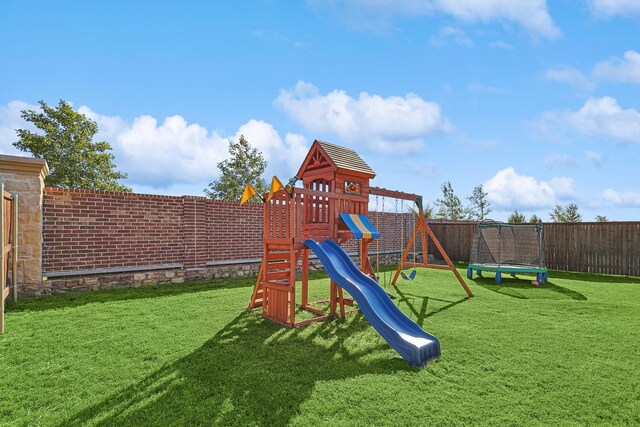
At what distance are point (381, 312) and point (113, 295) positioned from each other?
231 inches

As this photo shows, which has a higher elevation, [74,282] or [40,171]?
[40,171]

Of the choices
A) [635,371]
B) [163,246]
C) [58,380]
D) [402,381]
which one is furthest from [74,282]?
[635,371]

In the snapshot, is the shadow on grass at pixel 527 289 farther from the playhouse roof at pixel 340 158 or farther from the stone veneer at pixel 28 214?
the stone veneer at pixel 28 214

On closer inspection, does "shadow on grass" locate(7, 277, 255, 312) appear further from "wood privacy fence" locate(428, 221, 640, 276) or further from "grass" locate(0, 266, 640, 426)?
"wood privacy fence" locate(428, 221, 640, 276)

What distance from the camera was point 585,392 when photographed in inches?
125

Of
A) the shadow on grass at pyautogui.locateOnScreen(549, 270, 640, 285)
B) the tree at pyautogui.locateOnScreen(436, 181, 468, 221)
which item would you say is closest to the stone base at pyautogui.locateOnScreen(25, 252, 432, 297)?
the shadow on grass at pyautogui.locateOnScreen(549, 270, 640, 285)

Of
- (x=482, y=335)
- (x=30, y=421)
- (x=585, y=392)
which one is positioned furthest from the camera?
(x=482, y=335)

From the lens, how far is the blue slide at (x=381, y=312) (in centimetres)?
387

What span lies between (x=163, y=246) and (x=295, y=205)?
4.88 meters

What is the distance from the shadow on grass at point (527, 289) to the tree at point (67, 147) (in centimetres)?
2073

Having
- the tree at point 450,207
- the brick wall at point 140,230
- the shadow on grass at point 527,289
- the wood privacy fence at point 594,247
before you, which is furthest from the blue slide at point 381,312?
the tree at point 450,207

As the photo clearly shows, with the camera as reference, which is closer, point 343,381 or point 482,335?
point 343,381

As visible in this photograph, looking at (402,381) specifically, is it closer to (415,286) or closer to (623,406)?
(623,406)

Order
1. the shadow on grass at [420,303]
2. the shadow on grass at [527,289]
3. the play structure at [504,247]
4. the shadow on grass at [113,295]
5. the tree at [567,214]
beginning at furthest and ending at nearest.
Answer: the tree at [567,214]
the play structure at [504,247]
the shadow on grass at [527,289]
the shadow on grass at [113,295]
the shadow on grass at [420,303]
